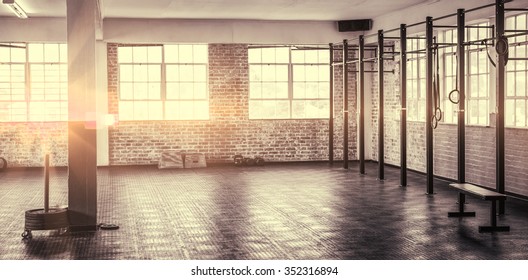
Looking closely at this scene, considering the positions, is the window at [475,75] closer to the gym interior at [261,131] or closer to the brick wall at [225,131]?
the gym interior at [261,131]

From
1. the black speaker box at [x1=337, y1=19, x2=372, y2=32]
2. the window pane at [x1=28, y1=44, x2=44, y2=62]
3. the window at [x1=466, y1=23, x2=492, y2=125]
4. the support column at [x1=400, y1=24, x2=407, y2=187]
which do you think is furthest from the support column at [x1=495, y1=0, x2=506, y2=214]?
the window pane at [x1=28, y1=44, x2=44, y2=62]

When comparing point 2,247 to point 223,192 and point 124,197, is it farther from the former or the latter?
point 223,192

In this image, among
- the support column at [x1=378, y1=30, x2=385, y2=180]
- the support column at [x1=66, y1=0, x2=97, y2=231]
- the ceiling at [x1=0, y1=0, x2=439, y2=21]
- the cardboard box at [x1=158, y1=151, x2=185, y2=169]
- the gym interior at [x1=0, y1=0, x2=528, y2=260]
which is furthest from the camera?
the cardboard box at [x1=158, y1=151, x2=185, y2=169]

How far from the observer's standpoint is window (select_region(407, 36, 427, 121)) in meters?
13.8

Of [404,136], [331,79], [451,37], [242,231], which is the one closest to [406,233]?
[242,231]

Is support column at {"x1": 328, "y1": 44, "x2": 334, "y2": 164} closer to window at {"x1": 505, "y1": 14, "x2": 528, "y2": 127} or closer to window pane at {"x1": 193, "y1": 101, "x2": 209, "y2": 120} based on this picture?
window pane at {"x1": 193, "y1": 101, "x2": 209, "y2": 120}

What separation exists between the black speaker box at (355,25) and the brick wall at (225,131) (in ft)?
3.94

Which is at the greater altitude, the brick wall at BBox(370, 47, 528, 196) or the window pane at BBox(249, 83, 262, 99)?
the window pane at BBox(249, 83, 262, 99)

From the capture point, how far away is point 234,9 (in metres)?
14.0

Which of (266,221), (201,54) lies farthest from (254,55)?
(266,221)

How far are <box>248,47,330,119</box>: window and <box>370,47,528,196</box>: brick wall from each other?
1.28m

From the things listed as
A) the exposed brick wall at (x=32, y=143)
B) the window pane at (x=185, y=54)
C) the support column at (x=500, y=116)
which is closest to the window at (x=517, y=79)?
the support column at (x=500, y=116)

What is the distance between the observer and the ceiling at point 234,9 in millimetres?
12881

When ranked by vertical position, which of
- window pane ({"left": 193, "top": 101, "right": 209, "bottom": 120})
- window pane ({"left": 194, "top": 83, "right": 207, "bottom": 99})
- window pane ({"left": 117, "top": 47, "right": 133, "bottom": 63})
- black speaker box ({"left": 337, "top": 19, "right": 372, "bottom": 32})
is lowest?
window pane ({"left": 193, "top": 101, "right": 209, "bottom": 120})
